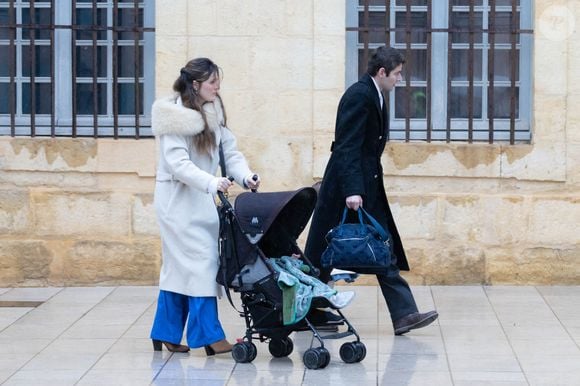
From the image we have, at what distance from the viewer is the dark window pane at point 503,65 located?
10469mm

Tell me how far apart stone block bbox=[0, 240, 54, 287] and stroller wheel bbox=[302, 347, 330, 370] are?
11.4ft

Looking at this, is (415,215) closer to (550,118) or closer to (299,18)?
(550,118)

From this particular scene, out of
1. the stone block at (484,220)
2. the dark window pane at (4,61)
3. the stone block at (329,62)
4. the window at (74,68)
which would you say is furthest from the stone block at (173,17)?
the stone block at (484,220)

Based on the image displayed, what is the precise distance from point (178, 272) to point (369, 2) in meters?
3.49

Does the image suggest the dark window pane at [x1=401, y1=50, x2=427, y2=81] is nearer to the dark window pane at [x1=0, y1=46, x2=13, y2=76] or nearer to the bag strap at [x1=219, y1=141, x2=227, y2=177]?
the bag strap at [x1=219, y1=141, x2=227, y2=177]

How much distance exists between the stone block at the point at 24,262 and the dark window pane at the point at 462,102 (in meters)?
3.23

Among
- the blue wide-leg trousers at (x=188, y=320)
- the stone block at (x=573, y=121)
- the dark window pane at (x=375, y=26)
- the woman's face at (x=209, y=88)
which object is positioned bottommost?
the blue wide-leg trousers at (x=188, y=320)

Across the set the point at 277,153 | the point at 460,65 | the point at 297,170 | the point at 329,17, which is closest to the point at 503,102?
the point at 460,65

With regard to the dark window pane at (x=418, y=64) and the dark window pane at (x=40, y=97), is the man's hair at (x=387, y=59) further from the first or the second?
the dark window pane at (x=40, y=97)

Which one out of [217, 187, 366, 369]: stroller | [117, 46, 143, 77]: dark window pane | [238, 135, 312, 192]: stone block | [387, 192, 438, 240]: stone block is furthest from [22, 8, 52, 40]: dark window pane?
[217, 187, 366, 369]: stroller

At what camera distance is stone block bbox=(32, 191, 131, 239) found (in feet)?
33.9

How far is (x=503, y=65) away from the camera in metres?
10.5

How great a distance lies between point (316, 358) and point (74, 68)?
4.07 meters

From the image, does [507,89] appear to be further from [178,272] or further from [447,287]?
[178,272]
